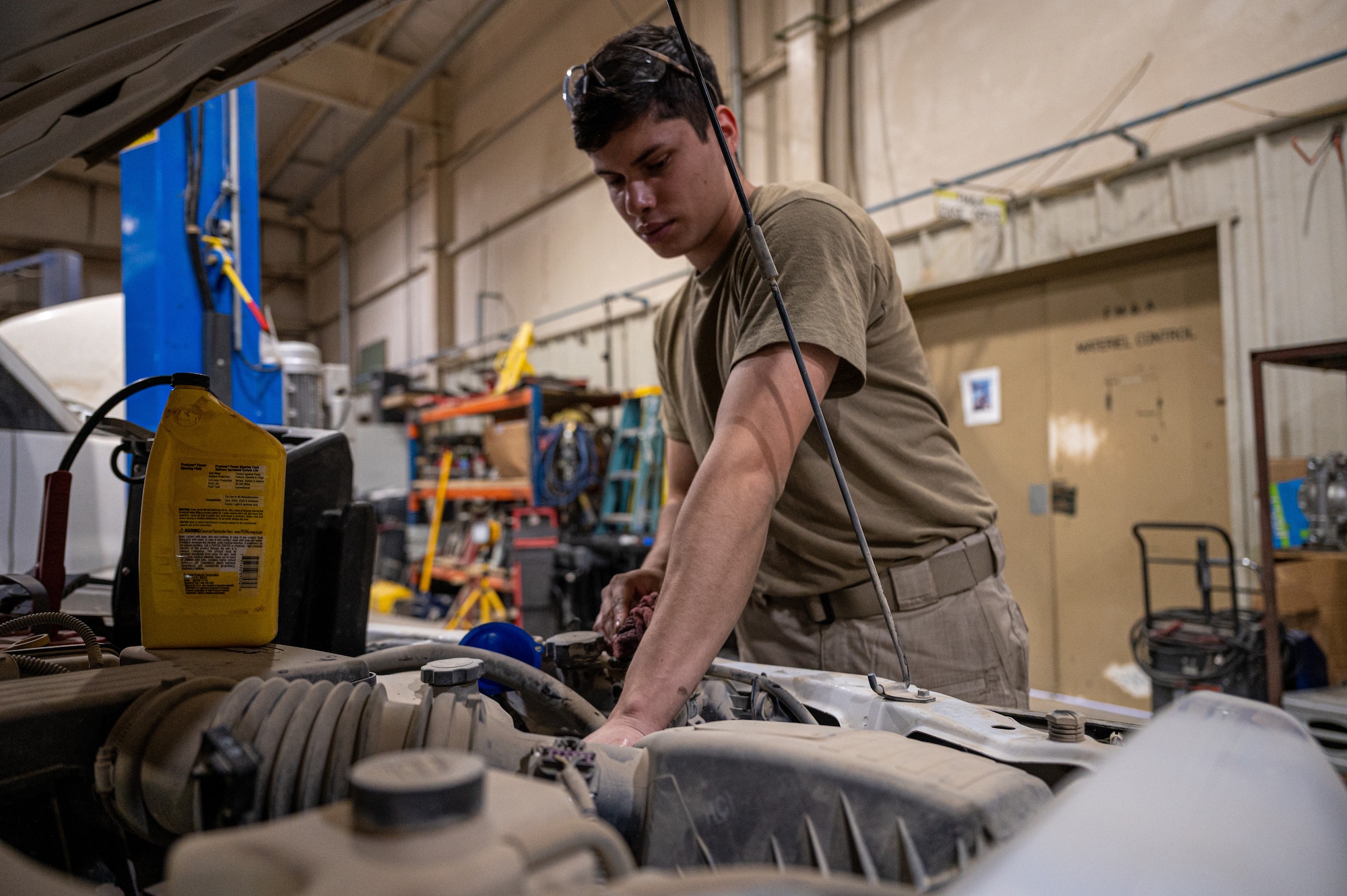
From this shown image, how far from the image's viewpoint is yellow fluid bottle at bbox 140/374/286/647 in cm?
89

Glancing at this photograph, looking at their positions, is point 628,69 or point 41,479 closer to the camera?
point 628,69

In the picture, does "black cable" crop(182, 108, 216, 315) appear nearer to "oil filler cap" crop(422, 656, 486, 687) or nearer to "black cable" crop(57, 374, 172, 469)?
"black cable" crop(57, 374, 172, 469)

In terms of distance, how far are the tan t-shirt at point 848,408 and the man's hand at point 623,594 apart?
21 centimetres

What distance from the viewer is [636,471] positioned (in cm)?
558

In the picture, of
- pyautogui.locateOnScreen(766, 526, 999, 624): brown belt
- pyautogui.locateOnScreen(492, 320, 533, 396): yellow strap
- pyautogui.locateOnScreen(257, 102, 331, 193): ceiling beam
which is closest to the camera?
pyautogui.locateOnScreen(766, 526, 999, 624): brown belt

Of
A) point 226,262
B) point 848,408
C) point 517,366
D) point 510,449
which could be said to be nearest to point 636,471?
point 510,449

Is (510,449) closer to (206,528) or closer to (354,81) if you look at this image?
(206,528)

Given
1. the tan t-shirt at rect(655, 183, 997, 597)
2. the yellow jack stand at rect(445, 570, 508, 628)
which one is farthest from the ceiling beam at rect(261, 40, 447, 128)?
the tan t-shirt at rect(655, 183, 997, 597)

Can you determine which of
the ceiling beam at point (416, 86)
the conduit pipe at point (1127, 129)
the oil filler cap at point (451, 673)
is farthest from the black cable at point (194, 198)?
the ceiling beam at point (416, 86)

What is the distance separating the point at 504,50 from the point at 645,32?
7.38 meters

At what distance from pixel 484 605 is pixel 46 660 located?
517 centimetres

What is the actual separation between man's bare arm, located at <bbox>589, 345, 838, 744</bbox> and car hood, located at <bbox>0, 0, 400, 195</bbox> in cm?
78

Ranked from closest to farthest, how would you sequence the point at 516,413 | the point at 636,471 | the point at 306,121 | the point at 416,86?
the point at 636,471 → the point at 516,413 → the point at 416,86 → the point at 306,121

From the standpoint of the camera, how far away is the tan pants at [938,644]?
1271 mm
